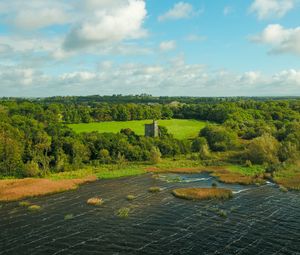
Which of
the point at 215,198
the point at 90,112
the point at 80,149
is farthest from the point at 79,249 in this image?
the point at 90,112

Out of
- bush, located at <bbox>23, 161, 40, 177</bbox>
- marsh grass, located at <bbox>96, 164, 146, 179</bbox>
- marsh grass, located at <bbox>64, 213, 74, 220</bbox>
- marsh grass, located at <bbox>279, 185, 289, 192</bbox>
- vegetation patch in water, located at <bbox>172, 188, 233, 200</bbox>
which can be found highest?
bush, located at <bbox>23, 161, 40, 177</bbox>

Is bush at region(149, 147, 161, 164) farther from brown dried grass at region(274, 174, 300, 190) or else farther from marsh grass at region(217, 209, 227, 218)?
marsh grass at region(217, 209, 227, 218)

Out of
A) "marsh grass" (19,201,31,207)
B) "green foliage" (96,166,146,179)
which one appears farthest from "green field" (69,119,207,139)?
"marsh grass" (19,201,31,207)

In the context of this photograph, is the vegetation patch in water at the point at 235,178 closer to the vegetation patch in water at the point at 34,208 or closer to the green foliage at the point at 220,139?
the green foliage at the point at 220,139

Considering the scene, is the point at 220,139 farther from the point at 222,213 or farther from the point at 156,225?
the point at 156,225

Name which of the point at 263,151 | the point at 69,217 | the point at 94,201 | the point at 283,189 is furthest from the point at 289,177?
the point at 69,217

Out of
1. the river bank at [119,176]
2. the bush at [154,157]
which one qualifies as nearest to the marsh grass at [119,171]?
the river bank at [119,176]

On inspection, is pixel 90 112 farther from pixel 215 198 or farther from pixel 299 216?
pixel 299 216
